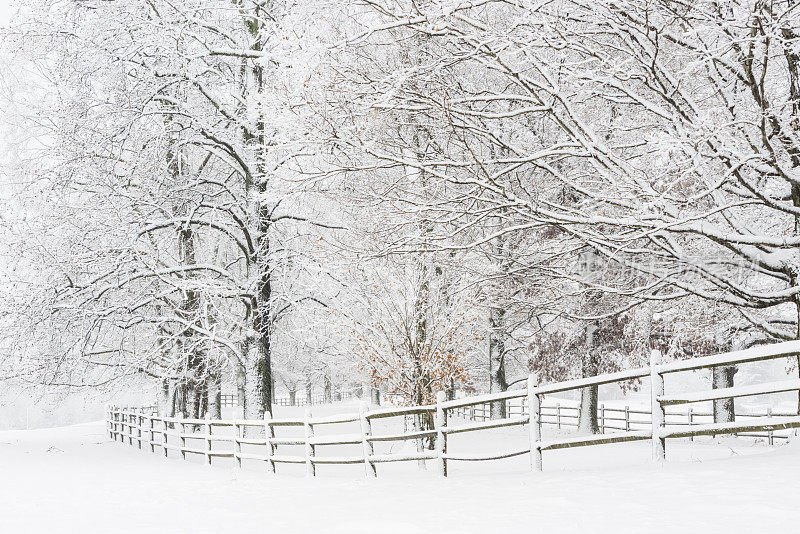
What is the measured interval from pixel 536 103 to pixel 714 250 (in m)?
4.55

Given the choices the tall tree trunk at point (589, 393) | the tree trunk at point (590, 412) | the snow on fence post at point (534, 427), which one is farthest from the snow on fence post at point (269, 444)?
the tree trunk at point (590, 412)

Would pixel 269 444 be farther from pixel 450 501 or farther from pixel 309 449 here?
pixel 450 501

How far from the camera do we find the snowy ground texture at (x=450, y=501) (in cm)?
518

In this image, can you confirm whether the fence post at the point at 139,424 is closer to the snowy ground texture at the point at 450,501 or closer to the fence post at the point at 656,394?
the snowy ground texture at the point at 450,501

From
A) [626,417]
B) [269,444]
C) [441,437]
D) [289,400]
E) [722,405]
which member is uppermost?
[441,437]

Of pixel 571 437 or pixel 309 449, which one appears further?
pixel 309 449

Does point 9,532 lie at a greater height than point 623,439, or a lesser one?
lesser

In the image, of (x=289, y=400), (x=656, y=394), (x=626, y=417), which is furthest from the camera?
(x=289, y=400)

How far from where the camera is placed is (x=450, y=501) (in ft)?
22.5

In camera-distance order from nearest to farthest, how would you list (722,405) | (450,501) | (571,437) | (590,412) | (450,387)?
(450,501), (571,437), (450,387), (590,412), (722,405)

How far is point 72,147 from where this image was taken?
13477mm

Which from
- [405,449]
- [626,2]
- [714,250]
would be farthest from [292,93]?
[405,449]

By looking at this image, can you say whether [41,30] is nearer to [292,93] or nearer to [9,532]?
[292,93]

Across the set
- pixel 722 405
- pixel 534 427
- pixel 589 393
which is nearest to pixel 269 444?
pixel 534 427
